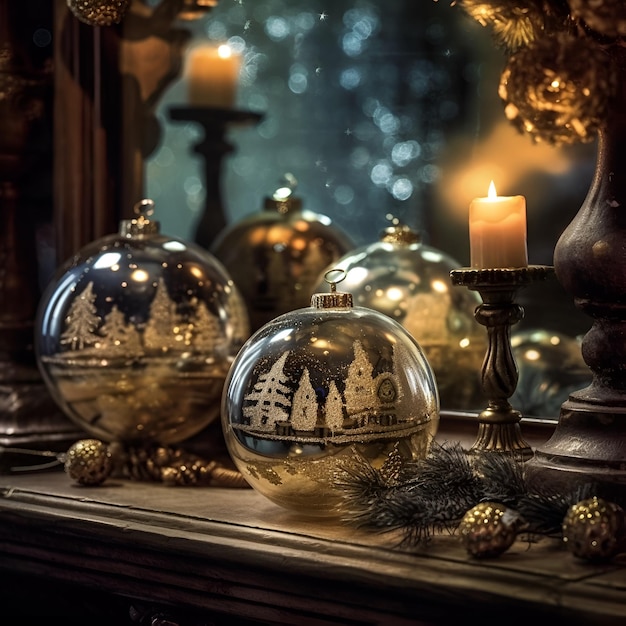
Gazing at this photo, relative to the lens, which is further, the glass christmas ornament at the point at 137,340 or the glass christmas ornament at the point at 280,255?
the glass christmas ornament at the point at 280,255

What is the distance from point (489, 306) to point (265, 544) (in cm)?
27

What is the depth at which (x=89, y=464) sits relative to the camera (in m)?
1.16

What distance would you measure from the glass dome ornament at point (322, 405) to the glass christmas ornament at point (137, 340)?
0.20m

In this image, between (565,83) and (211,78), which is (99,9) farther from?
(211,78)

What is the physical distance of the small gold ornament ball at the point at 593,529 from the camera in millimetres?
823

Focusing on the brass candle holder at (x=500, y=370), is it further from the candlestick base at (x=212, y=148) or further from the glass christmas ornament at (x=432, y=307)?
the candlestick base at (x=212, y=148)

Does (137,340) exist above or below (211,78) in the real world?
below

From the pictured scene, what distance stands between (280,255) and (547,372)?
33 centimetres

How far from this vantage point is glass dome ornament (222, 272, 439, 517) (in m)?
0.95

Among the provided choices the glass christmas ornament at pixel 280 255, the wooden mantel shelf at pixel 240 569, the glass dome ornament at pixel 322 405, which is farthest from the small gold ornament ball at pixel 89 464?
the glass christmas ornament at pixel 280 255

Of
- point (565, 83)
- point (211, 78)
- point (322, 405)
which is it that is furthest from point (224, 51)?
point (565, 83)

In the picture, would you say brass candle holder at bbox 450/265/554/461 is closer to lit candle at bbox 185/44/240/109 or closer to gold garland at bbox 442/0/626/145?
gold garland at bbox 442/0/626/145

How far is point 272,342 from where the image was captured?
98cm

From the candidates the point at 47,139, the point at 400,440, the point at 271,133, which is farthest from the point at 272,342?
the point at 271,133
